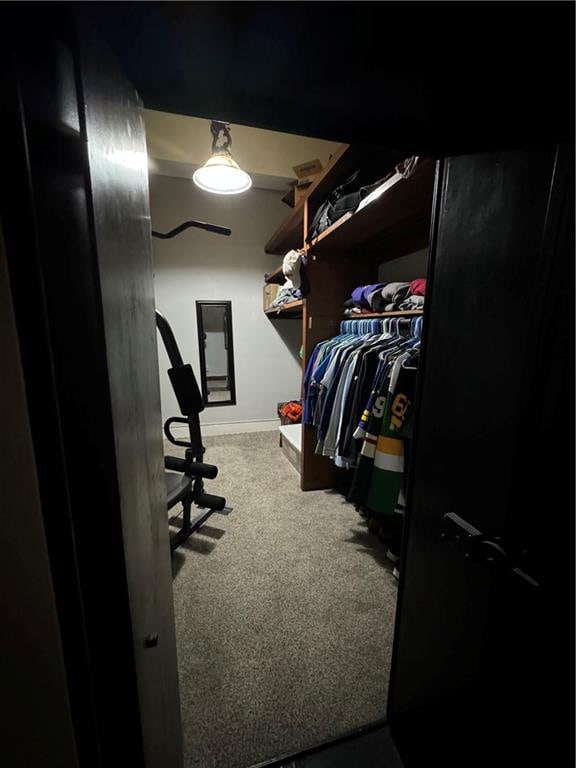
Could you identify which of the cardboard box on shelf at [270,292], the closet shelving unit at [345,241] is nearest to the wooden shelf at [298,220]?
the closet shelving unit at [345,241]

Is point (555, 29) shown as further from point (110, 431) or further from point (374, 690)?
point (374, 690)

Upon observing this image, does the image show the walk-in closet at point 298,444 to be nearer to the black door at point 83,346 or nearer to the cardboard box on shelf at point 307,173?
the cardboard box on shelf at point 307,173

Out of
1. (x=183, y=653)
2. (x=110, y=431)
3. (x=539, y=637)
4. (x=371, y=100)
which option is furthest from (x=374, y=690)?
(x=371, y=100)

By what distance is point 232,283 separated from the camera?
3430mm

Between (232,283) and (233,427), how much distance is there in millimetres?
1776

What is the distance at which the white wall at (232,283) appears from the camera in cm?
317

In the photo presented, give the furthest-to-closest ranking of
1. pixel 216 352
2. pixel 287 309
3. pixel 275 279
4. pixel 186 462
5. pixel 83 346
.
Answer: pixel 216 352 → pixel 275 279 → pixel 287 309 → pixel 186 462 → pixel 83 346

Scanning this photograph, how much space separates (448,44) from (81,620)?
3.13ft

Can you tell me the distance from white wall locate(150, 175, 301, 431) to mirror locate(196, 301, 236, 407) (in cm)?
7

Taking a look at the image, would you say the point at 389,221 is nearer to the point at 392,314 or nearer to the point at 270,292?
the point at 392,314

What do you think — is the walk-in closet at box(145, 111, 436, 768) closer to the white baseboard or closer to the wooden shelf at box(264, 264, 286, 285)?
the wooden shelf at box(264, 264, 286, 285)

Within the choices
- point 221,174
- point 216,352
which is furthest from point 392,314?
point 216,352

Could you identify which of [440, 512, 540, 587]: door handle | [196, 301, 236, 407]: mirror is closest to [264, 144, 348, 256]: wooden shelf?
[196, 301, 236, 407]: mirror

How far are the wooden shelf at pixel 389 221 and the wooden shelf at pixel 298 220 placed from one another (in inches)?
12.6
